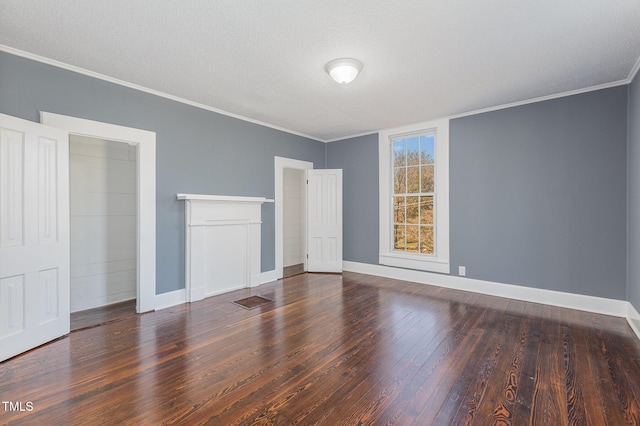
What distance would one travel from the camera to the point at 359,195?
19.1ft

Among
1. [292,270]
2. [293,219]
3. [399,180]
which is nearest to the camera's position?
[399,180]

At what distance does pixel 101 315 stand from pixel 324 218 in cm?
375

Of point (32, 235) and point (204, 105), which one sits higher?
point (204, 105)

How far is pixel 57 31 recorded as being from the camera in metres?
2.44

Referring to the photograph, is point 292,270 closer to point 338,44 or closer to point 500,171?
point 500,171

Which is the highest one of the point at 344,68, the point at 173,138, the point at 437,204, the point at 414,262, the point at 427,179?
the point at 344,68

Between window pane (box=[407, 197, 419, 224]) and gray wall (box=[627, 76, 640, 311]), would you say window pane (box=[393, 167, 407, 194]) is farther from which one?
gray wall (box=[627, 76, 640, 311])

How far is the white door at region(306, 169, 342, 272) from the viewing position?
5828mm

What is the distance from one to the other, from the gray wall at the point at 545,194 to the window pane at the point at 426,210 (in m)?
0.39

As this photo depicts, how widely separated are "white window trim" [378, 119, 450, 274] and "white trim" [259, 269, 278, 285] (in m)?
1.93

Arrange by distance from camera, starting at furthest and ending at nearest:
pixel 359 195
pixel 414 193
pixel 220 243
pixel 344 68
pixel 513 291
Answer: pixel 359 195 → pixel 414 193 → pixel 220 243 → pixel 513 291 → pixel 344 68

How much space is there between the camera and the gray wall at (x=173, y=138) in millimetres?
2832

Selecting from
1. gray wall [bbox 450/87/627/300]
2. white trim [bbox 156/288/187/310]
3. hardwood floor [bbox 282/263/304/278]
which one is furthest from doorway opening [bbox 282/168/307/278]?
gray wall [bbox 450/87/627/300]

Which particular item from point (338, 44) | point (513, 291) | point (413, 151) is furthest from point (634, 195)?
point (338, 44)
